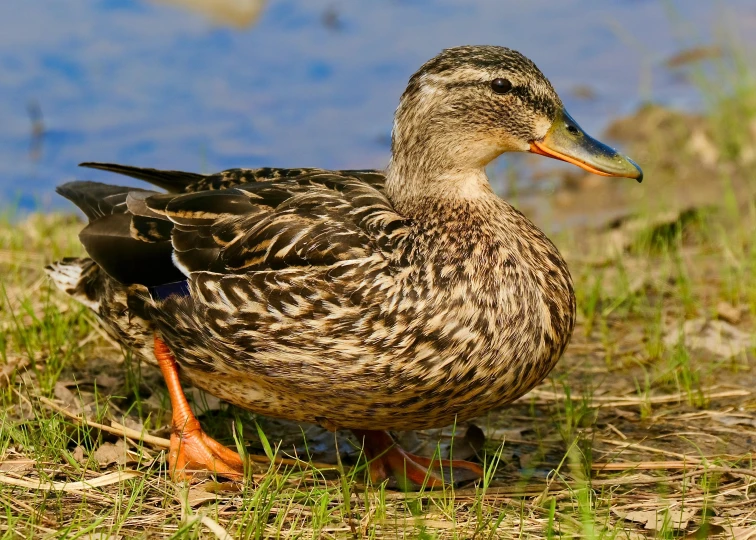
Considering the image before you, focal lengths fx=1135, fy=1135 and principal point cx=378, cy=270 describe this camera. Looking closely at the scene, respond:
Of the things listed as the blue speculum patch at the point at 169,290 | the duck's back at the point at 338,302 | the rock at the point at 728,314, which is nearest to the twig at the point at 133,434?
the duck's back at the point at 338,302

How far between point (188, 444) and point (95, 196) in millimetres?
1153

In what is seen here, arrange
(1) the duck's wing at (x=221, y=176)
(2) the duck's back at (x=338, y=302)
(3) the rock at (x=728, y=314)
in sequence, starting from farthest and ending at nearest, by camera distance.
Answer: (3) the rock at (x=728, y=314), (1) the duck's wing at (x=221, y=176), (2) the duck's back at (x=338, y=302)

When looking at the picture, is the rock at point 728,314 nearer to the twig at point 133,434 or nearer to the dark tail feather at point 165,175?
the twig at point 133,434

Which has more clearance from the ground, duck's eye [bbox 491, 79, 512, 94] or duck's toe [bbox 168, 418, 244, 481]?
duck's eye [bbox 491, 79, 512, 94]

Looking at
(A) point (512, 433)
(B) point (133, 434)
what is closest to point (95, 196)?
(B) point (133, 434)

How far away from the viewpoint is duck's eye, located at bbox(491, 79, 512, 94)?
397 centimetres

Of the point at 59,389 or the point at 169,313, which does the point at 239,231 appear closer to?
the point at 169,313

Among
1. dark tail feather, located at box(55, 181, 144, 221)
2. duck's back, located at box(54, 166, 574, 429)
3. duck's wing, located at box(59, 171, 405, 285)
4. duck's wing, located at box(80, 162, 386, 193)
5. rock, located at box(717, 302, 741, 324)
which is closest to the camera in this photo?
duck's back, located at box(54, 166, 574, 429)

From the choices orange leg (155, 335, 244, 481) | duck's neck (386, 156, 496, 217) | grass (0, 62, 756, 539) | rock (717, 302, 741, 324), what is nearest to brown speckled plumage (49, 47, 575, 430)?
duck's neck (386, 156, 496, 217)

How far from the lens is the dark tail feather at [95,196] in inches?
178

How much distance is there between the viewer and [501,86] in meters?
3.98

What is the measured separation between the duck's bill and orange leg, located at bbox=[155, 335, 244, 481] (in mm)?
1571

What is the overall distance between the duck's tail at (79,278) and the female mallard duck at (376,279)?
16 centimetres

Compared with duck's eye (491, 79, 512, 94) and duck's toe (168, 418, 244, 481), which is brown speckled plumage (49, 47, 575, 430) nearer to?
→ duck's eye (491, 79, 512, 94)
